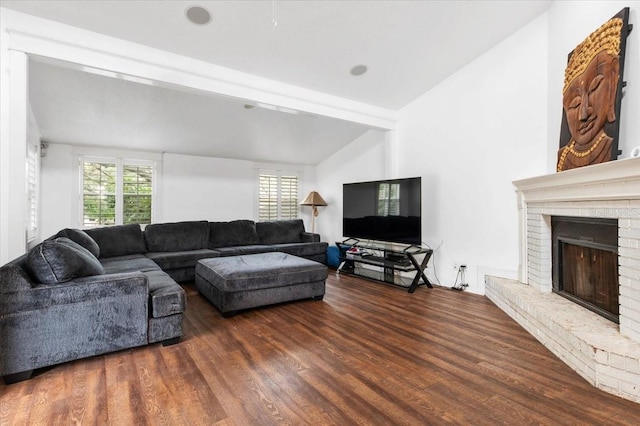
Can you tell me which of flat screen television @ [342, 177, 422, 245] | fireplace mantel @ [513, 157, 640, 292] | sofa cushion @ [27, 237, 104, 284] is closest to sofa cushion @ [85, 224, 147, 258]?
sofa cushion @ [27, 237, 104, 284]

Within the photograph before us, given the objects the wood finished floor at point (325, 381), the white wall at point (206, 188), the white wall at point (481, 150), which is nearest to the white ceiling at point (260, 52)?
the white wall at point (481, 150)

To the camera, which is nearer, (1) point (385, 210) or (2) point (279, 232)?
(1) point (385, 210)

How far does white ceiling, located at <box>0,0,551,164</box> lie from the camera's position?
271 centimetres

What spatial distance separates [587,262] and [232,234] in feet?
15.5

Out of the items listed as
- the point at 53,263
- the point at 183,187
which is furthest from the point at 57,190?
the point at 53,263

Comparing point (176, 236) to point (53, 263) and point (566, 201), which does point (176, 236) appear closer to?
point (53, 263)

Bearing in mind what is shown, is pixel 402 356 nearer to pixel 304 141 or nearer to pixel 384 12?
pixel 384 12

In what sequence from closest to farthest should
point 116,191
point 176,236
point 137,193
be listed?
point 176,236
point 116,191
point 137,193

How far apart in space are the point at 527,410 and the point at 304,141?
5015 mm

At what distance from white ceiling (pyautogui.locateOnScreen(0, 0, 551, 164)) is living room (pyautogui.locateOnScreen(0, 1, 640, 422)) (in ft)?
0.51

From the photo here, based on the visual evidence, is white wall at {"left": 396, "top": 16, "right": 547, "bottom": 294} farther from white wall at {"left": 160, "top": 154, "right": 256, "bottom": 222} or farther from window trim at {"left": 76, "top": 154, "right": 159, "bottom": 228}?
window trim at {"left": 76, "top": 154, "right": 159, "bottom": 228}

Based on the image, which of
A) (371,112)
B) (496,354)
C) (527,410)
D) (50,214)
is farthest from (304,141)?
(527,410)

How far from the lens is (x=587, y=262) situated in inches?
104

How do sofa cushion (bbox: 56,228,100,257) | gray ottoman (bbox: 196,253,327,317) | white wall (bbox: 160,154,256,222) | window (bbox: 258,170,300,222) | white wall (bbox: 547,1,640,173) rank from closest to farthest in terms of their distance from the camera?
white wall (bbox: 547,1,640,173), gray ottoman (bbox: 196,253,327,317), sofa cushion (bbox: 56,228,100,257), white wall (bbox: 160,154,256,222), window (bbox: 258,170,300,222)
